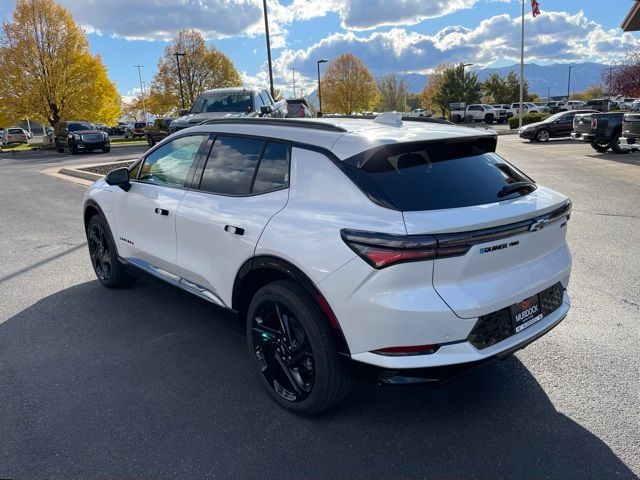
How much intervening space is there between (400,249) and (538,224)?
0.94 meters

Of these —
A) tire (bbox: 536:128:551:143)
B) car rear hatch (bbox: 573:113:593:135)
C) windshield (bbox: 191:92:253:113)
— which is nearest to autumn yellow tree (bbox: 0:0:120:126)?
windshield (bbox: 191:92:253:113)

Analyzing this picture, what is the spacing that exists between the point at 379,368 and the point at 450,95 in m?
65.6

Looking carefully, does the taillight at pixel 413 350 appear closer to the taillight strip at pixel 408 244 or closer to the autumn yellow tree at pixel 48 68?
the taillight strip at pixel 408 244

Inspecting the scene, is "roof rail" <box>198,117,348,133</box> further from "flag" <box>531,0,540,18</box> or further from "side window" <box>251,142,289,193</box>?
"flag" <box>531,0,540,18</box>


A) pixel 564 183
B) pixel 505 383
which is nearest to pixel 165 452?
pixel 505 383

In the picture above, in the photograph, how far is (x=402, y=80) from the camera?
290 feet

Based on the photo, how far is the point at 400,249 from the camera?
2.43 meters

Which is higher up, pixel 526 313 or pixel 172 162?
pixel 172 162

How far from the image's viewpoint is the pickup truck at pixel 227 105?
14.5 m

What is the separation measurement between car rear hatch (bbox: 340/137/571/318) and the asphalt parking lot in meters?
0.68

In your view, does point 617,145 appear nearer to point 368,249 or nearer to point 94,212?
point 94,212

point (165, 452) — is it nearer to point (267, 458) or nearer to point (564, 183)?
point (267, 458)

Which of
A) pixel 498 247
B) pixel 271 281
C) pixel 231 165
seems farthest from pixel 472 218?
pixel 231 165

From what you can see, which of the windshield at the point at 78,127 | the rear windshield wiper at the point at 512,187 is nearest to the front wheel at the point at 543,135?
the windshield at the point at 78,127
